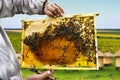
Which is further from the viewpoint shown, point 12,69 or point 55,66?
point 55,66

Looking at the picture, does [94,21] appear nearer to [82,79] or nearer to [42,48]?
[42,48]

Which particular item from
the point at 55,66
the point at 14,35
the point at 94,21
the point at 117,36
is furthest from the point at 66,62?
the point at 117,36

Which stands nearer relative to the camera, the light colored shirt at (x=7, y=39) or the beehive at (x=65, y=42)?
the light colored shirt at (x=7, y=39)

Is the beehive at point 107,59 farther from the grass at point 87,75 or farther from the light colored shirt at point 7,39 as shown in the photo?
the light colored shirt at point 7,39

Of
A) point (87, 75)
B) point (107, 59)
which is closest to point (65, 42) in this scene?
point (87, 75)

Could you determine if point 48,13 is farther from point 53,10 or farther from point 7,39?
point 7,39

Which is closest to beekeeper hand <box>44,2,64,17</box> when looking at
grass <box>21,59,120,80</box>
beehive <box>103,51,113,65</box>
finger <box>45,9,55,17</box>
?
finger <box>45,9,55,17</box>

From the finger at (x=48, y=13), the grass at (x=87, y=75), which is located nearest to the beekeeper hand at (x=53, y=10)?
the finger at (x=48, y=13)
